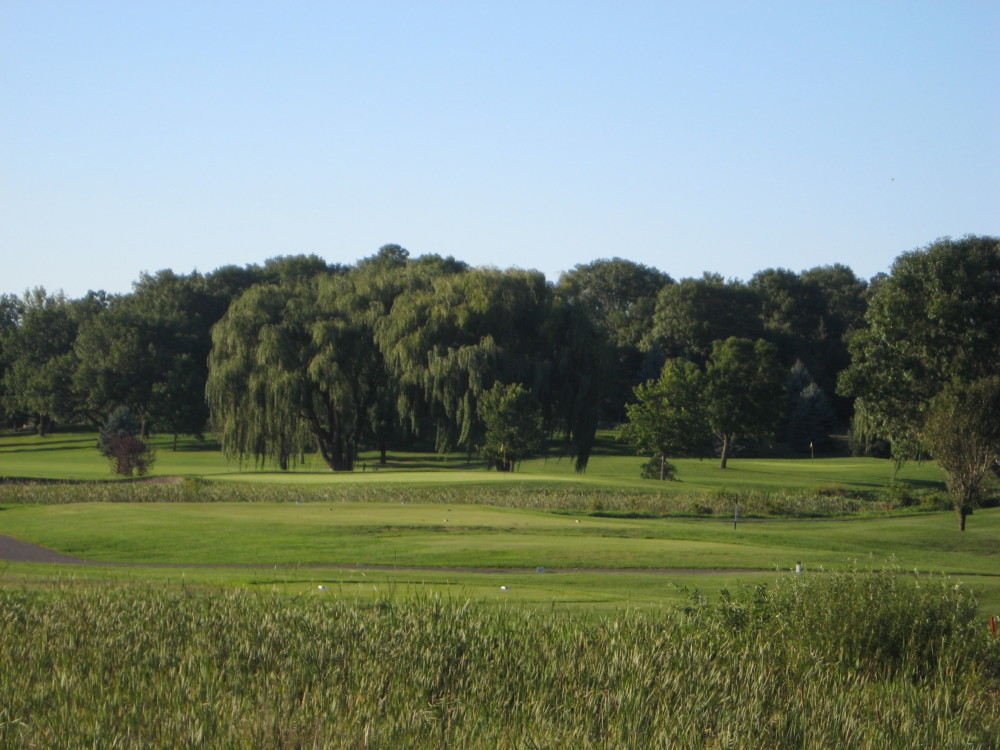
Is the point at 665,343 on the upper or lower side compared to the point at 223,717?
upper

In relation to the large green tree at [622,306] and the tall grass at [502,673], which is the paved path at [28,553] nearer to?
the tall grass at [502,673]

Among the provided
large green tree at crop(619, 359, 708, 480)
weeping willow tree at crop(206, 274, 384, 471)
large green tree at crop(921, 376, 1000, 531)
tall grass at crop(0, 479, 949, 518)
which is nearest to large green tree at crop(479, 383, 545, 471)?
tall grass at crop(0, 479, 949, 518)

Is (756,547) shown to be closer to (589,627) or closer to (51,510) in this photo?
(589,627)

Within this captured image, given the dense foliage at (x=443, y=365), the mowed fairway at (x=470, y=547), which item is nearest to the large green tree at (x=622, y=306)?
the dense foliage at (x=443, y=365)

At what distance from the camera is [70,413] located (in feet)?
266

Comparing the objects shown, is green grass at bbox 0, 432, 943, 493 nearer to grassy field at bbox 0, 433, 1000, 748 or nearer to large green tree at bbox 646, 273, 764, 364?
large green tree at bbox 646, 273, 764, 364

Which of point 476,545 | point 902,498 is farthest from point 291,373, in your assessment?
point 476,545

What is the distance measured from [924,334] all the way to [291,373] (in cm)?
2714

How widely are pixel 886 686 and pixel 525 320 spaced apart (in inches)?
1671

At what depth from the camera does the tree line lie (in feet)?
130

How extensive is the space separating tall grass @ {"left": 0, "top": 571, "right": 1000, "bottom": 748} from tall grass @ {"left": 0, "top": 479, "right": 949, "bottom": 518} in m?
23.8

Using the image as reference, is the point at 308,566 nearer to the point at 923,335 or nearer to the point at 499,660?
the point at 499,660

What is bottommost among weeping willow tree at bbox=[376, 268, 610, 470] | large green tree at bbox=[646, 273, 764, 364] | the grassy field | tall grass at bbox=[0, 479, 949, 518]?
tall grass at bbox=[0, 479, 949, 518]

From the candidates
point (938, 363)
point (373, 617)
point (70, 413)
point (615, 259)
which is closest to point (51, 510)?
point (373, 617)
